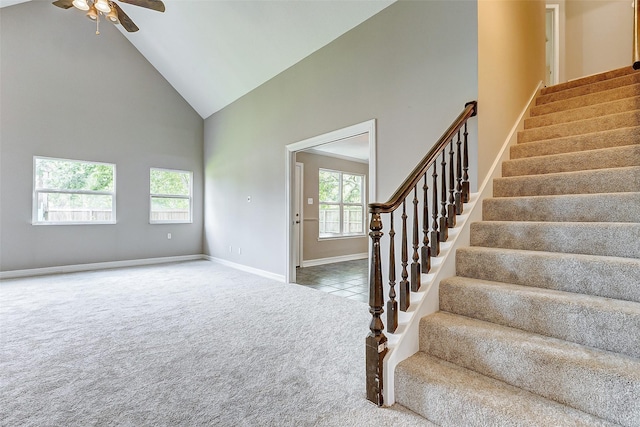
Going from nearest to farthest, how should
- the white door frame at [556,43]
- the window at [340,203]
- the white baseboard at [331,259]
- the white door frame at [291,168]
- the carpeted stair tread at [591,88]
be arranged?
1. the carpeted stair tread at [591,88]
2. the white door frame at [291,168]
3. the white door frame at [556,43]
4. the white baseboard at [331,259]
5. the window at [340,203]

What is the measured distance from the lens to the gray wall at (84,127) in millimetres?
4887

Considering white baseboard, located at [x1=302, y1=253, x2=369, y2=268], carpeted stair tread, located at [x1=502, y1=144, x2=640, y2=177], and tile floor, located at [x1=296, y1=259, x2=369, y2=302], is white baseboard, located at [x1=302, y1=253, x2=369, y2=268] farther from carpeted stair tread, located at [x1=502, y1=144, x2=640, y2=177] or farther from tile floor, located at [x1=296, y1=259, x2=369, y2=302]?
carpeted stair tread, located at [x1=502, y1=144, x2=640, y2=177]

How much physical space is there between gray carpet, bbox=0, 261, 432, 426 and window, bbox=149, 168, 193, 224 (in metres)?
2.60

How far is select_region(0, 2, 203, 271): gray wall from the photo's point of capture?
4.89 metres

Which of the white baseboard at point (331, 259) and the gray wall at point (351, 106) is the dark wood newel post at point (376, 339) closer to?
the gray wall at point (351, 106)

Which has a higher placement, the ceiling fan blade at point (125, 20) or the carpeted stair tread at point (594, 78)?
the ceiling fan blade at point (125, 20)

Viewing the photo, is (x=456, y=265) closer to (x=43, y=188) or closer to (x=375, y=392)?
(x=375, y=392)

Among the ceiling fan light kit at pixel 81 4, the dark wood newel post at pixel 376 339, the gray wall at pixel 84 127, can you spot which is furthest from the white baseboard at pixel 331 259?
the ceiling fan light kit at pixel 81 4

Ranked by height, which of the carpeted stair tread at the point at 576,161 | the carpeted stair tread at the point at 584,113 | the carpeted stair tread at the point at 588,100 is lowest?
the carpeted stair tread at the point at 576,161

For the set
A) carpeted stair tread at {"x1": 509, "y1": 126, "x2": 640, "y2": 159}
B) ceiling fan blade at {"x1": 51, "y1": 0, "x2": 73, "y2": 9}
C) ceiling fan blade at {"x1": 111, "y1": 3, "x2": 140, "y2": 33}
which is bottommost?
carpeted stair tread at {"x1": 509, "y1": 126, "x2": 640, "y2": 159}

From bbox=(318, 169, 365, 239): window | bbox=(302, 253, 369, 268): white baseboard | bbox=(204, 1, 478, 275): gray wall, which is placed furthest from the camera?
bbox=(318, 169, 365, 239): window

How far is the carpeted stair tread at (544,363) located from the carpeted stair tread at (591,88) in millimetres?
3161

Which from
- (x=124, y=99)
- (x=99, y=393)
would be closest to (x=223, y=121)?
(x=124, y=99)

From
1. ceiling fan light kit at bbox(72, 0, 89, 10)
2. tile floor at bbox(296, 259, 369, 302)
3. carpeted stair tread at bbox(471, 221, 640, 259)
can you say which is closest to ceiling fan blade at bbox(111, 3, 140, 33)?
ceiling fan light kit at bbox(72, 0, 89, 10)
